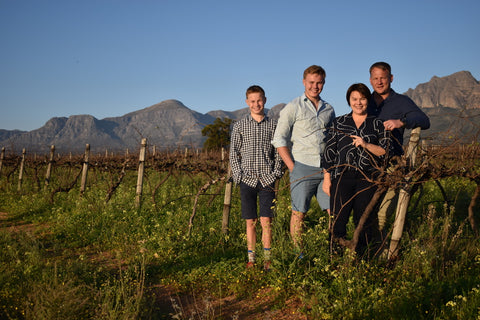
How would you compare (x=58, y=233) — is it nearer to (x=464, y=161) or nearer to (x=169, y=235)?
(x=169, y=235)

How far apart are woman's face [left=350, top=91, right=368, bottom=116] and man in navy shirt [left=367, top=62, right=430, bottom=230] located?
0.23m

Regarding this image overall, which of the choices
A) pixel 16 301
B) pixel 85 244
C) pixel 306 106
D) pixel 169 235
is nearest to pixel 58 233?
pixel 85 244

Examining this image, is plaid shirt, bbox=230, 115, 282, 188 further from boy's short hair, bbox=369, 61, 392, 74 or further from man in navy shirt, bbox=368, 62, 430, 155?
boy's short hair, bbox=369, 61, 392, 74

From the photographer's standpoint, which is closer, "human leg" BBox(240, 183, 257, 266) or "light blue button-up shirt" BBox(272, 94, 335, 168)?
"light blue button-up shirt" BBox(272, 94, 335, 168)

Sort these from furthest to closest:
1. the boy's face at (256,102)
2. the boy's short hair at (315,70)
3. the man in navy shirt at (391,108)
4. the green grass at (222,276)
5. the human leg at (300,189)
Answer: the boy's face at (256,102), the human leg at (300,189), the boy's short hair at (315,70), the man in navy shirt at (391,108), the green grass at (222,276)

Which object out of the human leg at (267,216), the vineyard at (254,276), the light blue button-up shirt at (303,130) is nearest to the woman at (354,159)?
the light blue button-up shirt at (303,130)

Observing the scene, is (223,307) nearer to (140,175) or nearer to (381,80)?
(381,80)

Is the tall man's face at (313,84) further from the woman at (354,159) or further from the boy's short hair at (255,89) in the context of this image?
the boy's short hair at (255,89)

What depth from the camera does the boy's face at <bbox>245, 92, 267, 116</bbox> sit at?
3.87 meters

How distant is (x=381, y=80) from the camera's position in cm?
342

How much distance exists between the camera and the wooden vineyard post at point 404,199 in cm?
330

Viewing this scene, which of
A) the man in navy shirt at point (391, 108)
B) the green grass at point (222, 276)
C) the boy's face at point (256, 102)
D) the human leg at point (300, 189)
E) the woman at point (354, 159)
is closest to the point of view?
the green grass at point (222, 276)

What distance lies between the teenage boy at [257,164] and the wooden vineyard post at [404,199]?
1311mm

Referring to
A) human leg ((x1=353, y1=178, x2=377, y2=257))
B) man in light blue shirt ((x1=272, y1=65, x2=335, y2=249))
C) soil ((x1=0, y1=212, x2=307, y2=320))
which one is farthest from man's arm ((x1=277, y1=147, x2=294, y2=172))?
soil ((x1=0, y1=212, x2=307, y2=320))
